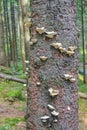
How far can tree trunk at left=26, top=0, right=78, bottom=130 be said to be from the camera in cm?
272

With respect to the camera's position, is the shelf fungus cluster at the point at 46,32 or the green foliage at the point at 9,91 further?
the green foliage at the point at 9,91

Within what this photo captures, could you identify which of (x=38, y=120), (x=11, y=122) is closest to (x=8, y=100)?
(x=11, y=122)

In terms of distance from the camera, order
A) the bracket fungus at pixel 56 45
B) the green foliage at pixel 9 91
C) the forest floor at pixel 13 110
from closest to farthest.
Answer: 1. the bracket fungus at pixel 56 45
2. the forest floor at pixel 13 110
3. the green foliage at pixel 9 91

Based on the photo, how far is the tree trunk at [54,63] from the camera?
272 centimetres

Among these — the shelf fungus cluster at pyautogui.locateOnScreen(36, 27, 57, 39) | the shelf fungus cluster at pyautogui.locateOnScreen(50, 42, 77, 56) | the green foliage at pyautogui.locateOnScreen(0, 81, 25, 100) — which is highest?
the shelf fungus cluster at pyautogui.locateOnScreen(36, 27, 57, 39)

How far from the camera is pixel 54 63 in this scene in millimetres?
2754

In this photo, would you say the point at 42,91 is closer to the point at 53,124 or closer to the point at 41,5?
the point at 53,124

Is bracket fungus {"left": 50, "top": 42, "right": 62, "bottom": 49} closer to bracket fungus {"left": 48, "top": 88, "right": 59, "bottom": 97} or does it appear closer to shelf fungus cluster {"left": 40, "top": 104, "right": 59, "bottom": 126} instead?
bracket fungus {"left": 48, "top": 88, "right": 59, "bottom": 97}

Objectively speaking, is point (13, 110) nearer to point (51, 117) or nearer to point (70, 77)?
point (51, 117)

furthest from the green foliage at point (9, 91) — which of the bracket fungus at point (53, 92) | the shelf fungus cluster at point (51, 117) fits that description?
the bracket fungus at point (53, 92)

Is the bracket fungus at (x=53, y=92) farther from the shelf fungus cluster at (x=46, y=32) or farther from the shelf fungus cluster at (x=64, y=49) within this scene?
the shelf fungus cluster at (x=46, y=32)

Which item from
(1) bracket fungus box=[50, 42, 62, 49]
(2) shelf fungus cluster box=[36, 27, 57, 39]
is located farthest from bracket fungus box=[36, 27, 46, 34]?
(1) bracket fungus box=[50, 42, 62, 49]

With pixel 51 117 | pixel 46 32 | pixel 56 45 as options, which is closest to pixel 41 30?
pixel 46 32

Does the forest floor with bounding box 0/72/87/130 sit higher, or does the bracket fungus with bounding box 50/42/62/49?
the bracket fungus with bounding box 50/42/62/49
